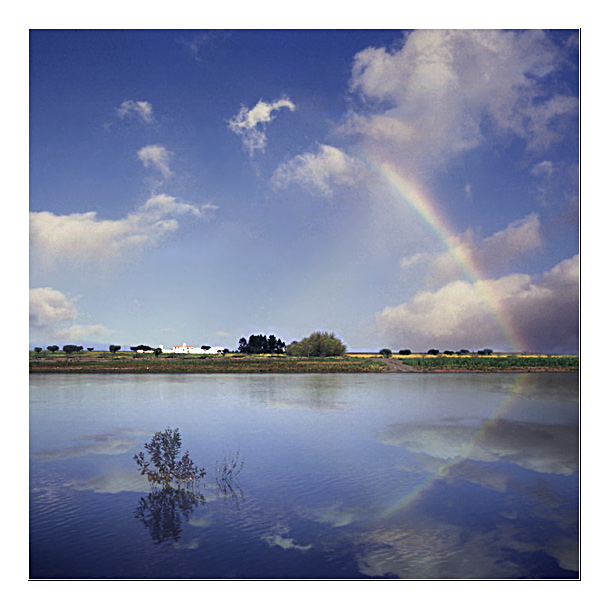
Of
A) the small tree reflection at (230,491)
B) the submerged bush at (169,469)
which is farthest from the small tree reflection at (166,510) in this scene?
the small tree reflection at (230,491)

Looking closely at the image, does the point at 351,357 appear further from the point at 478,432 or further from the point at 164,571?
the point at 164,571

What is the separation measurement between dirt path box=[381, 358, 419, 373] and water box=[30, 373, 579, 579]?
48.8 feet

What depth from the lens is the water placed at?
18.8 feet

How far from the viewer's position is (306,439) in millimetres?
11234

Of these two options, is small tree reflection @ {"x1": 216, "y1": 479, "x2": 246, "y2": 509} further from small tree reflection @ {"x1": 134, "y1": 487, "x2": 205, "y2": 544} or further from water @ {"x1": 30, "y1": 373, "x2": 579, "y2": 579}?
small tree reflection @ {"x1": 134, "y1": 487, "x2": 205, "y2": 544}

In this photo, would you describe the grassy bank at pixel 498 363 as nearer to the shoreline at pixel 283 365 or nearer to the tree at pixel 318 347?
the shoreline at pixel 283 365

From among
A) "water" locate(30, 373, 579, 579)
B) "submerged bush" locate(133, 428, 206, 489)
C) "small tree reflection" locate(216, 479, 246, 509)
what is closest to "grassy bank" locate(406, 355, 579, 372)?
"water" locate(30, 373, 579, 579)

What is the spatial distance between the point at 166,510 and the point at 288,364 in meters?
23.0

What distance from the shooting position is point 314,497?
7.55 meters

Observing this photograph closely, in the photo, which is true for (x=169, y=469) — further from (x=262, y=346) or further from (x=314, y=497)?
(x=262, y=346)

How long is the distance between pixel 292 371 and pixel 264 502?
865 inches
